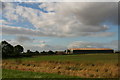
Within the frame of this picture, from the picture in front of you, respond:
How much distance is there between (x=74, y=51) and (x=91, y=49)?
14.5 metres

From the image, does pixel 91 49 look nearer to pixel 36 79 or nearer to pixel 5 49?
pixel 5 49

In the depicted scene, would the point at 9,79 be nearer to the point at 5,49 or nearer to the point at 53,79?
the point at 53,79

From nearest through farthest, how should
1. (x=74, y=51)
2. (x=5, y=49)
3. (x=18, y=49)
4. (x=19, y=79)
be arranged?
(x=19, y=79) → (x=5, y=49) → (x=18, y=49) → (x=74, y=51)

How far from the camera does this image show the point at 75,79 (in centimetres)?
1195

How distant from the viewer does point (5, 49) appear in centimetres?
8231

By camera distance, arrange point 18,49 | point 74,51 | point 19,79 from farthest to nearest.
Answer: point 74,51 → point 18,49 → point 19,79

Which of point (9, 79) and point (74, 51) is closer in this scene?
point (9, 79)

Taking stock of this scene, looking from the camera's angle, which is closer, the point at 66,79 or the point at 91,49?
the point at 66,79

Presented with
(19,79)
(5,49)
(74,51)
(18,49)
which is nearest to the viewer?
(19,79)

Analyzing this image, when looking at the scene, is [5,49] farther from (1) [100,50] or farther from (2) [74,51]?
(1) [100,50]

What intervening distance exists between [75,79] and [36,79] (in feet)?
9.61

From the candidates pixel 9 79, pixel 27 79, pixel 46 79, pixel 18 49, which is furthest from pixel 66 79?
pixel 18 49

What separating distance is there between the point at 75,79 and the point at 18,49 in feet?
310

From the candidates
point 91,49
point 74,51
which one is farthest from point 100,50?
point 74,51
